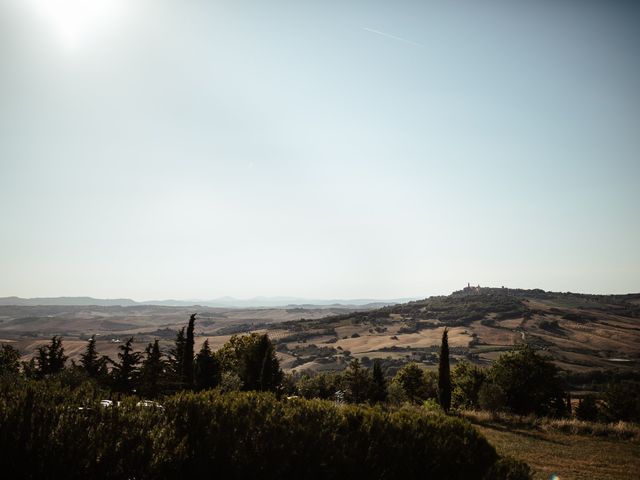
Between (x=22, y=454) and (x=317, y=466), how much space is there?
541 centimetres

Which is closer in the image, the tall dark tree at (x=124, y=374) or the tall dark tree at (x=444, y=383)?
the tall dark tree at (x=124, y=374)

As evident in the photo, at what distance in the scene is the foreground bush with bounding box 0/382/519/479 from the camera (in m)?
6.51

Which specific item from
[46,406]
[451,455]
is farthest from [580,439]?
[46,406]

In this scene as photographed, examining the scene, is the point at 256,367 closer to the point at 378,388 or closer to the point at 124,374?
the point at 124,374

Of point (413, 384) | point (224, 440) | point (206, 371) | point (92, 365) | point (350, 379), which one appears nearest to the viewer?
point (224, 440)

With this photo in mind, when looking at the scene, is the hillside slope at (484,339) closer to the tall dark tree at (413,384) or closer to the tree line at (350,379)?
the tall dark tree at (413,384)

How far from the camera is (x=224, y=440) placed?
7785 millimetres

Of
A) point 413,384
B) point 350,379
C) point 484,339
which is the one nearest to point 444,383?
point 350,379

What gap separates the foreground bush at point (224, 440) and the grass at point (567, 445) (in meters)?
8.50

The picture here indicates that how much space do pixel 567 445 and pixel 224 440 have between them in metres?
21.1

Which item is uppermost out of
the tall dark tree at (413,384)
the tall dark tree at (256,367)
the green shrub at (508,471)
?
the green shrub at (508,471)

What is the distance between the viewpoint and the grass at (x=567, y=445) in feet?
51.0

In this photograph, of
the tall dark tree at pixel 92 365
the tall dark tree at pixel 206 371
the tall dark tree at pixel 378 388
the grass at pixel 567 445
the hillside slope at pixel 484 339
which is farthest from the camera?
the hillside slope at pixel 484 339

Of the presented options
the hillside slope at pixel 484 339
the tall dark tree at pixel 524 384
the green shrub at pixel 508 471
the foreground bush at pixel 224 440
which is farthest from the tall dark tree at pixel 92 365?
the hillside slope at pixel 484 339
